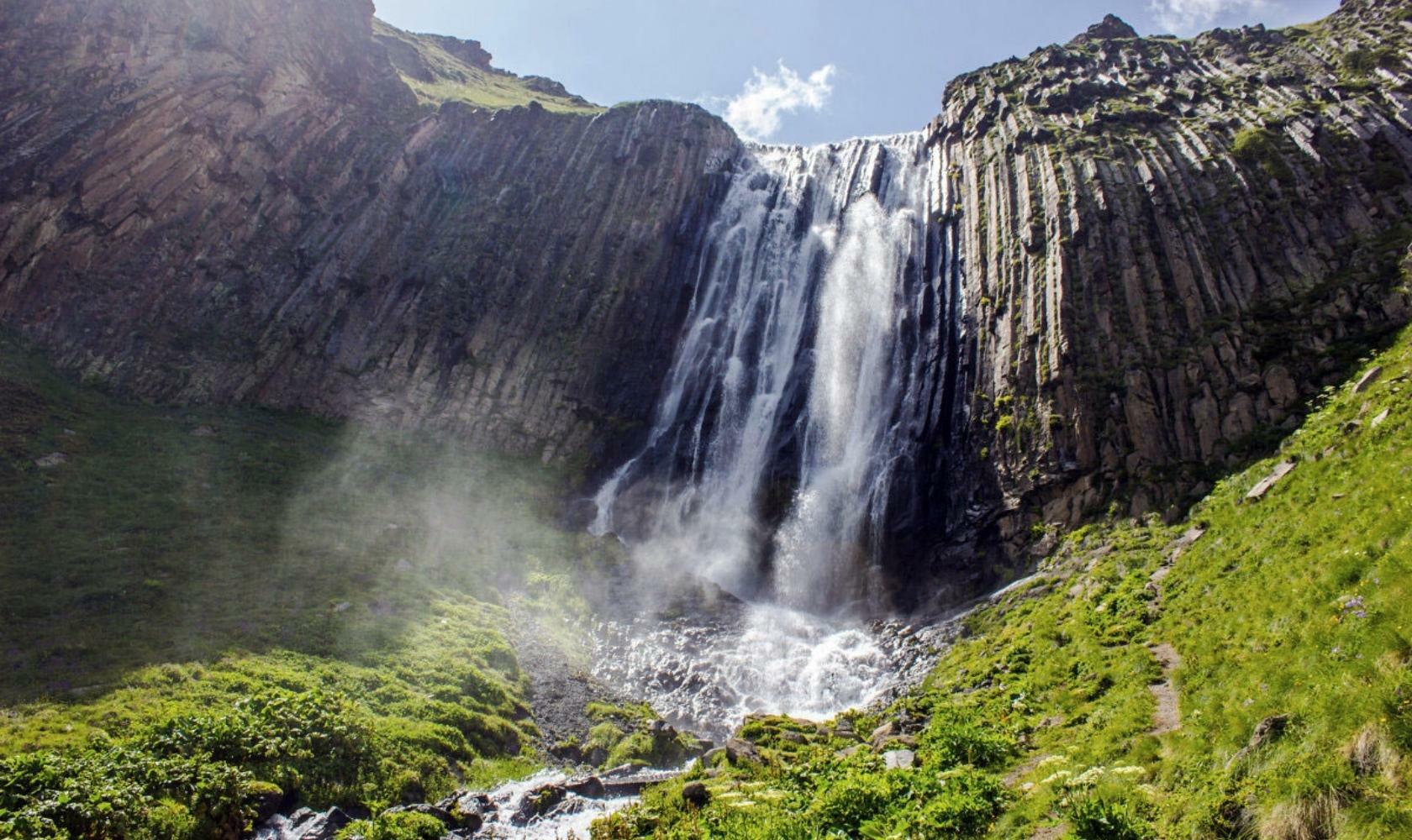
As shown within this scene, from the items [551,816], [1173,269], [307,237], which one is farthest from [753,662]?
[307,237]

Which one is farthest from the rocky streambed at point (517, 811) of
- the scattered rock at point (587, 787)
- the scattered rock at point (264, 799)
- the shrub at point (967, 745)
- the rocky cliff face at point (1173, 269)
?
the rocky cliff face at point (1173, 269)

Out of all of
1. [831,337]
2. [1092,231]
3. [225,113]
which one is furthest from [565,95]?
[1092,231]

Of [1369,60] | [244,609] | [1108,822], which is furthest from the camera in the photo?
[1369,60]

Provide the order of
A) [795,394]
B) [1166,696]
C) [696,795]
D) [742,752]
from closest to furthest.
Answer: [1166,696], [696,795], [742,752], [795,394]

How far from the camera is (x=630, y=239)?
5856 centimetres

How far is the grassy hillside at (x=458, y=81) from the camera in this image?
92812 mm

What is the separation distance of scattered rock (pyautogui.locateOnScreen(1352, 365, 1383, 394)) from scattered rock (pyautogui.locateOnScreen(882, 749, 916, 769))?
2027 cm

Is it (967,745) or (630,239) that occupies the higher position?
(630,239)

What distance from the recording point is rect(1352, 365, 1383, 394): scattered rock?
2266cm

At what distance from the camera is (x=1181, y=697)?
11828 mm

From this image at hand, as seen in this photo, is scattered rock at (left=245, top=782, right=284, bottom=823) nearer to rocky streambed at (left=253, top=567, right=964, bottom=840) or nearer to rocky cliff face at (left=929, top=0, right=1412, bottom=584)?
rocky streambed at (left=253, top=567, right=964, bottom=840)

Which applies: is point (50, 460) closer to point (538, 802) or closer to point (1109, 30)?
point (538, 802)

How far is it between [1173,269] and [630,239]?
38.2m

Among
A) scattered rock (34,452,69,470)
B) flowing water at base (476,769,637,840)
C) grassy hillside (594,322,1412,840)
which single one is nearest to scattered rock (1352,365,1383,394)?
grassy hillside (594,322,1412,840)
